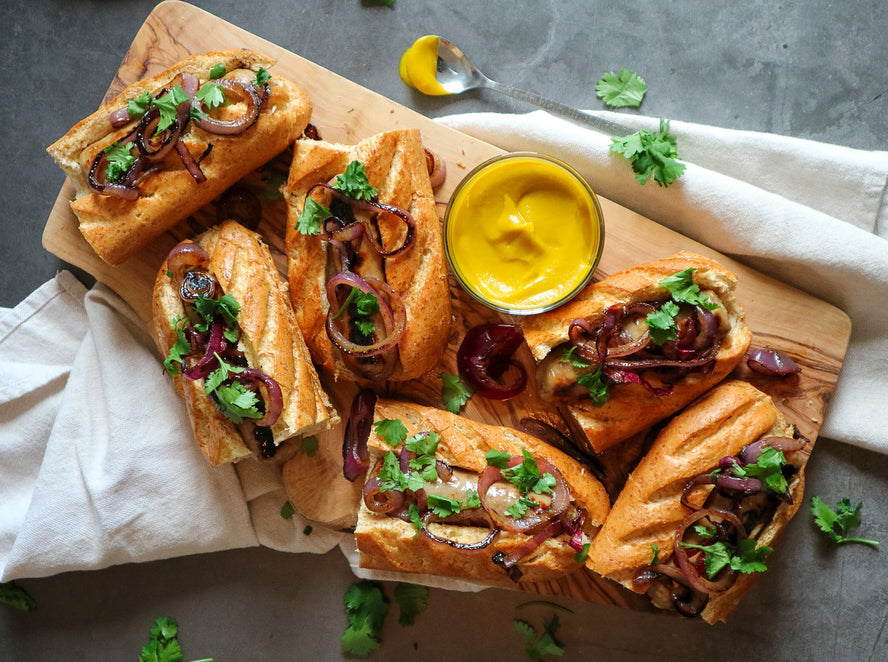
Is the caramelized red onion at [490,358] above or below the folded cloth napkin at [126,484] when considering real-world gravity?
above

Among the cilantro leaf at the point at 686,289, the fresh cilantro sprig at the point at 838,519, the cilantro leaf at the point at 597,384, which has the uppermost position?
the cilantro leaf at the point at 686,289

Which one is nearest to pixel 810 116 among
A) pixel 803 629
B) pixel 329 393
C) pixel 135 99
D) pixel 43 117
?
pixel 803 629

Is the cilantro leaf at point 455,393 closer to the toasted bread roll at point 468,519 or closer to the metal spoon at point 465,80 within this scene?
the toasted bread roll at point 468,519

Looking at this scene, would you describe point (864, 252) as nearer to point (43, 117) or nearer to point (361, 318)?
point (361, 318)

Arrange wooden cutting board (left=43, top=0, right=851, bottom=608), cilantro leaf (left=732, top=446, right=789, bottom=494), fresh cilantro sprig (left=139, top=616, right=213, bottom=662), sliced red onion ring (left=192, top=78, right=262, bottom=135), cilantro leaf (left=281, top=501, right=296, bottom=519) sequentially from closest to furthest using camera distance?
1. cilantro leaf (left=732, top=446, right=789, bottom=494)
2. sliced red onion ring (left=192, top=78, right=262, bottom=135)
3. wooden cutting board (left=43, top=0, right=851, bottom=608)
4. cilantro leaf (left=281, top=501, right=296, bottom=519)
5. fresh cilantro sprig (left=139, top=616, right=213, bottom=662)

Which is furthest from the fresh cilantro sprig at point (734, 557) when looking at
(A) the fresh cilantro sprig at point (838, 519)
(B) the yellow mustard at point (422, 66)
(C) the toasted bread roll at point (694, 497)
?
(B) the yellow mustard at point (422, 66)

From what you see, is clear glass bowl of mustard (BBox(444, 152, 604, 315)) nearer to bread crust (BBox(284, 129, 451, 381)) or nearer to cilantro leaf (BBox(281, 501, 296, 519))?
bread crust (BBox(284, 129, 451, 381))

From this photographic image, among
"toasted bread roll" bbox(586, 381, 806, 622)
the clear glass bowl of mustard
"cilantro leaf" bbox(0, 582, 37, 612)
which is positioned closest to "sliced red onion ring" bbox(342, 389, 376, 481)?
the clear glass bowl of mustard
